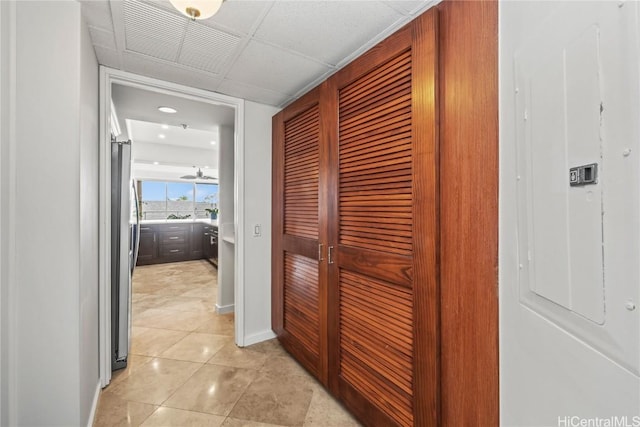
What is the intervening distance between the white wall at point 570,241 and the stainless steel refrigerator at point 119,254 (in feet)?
8.31

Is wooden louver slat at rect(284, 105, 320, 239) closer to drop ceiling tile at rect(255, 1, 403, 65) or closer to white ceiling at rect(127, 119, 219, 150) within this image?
drop ceiling tile at rect(255, 1, 403, 65)

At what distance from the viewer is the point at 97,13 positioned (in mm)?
1368

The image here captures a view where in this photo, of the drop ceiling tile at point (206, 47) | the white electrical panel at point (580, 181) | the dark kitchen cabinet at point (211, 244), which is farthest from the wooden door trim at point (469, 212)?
the dark kitchen cabinet at point (211, 244)

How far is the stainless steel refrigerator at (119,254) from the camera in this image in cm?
209

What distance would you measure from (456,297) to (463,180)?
0.49 meters

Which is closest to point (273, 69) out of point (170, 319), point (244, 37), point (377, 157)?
point (244, 37)

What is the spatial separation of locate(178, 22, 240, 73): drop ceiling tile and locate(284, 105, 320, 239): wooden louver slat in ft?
2.21

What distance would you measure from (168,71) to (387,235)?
1986mm

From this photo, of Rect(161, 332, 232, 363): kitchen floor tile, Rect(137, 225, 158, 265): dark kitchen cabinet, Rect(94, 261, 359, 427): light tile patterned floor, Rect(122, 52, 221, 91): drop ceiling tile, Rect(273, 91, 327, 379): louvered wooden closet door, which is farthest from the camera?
Rect(137, 225, 158, 265): dark kitchen cabinet

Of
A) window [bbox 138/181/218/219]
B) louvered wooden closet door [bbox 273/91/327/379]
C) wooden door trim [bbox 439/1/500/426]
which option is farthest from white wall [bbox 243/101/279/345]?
window [bbox 138/181/218/219]

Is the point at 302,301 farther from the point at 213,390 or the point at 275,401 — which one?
the point at 213,390

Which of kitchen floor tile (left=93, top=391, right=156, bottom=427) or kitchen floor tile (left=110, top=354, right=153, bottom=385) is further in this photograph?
kitchen floor tile (left=110, top=354, right=153, bottom=385)

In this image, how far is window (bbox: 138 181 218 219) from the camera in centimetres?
682

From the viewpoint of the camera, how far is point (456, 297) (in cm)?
110
